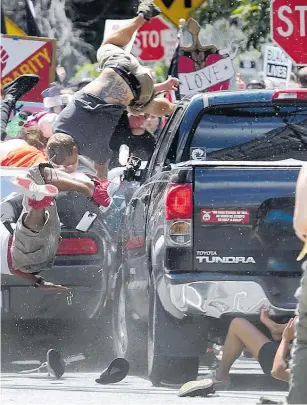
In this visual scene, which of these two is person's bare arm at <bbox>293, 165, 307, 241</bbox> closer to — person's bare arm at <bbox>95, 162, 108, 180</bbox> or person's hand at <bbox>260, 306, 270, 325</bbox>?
person's hand at <bbox>260, 306, 270, 325</bbox>

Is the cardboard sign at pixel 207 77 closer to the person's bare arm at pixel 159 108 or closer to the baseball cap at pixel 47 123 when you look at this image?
the baseball cap at pixel 47 123

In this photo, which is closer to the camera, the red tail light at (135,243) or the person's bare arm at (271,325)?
the person's bare arm at (271,325)

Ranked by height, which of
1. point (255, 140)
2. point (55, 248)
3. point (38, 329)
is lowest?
point (38, 329)

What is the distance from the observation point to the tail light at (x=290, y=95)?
9.27 meters

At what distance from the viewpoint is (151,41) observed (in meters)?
23.1

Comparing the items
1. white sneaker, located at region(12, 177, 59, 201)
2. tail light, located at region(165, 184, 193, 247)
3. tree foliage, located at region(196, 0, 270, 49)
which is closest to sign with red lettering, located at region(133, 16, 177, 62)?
tree foliage, located at region(196, 0, 270, 49)

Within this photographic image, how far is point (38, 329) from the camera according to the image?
11.3 m

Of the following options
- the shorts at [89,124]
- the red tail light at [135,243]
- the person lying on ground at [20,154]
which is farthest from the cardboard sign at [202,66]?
the red tail light at [135,243]

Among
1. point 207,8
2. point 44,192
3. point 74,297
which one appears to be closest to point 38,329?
point 74,297

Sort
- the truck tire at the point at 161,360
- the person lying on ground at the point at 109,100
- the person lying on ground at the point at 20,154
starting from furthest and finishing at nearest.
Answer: the person lying on ground at the point at 109,100 < the person lying on ground at the point at 20,154 < the truck tire at the point at 161,360

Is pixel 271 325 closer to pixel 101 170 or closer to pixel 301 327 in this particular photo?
pixel 301 327

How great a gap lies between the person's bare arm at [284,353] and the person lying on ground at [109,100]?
500cm

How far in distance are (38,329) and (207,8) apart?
36.1ft

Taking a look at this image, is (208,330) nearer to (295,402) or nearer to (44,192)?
(44,192)
